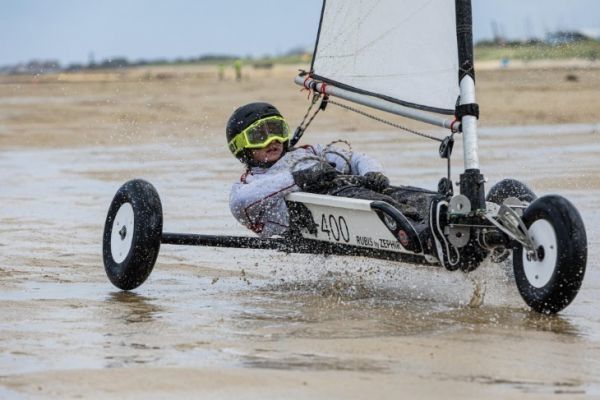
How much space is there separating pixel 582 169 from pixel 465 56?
7.14 metres

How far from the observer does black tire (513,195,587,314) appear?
5922 millimetres

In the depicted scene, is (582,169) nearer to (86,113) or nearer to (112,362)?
(112,362)

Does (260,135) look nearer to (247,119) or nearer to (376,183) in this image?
(247,119)

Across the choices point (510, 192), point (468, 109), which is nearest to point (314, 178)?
point (468, 109)

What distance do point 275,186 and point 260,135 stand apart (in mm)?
481

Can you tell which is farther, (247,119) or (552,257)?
(247,119)

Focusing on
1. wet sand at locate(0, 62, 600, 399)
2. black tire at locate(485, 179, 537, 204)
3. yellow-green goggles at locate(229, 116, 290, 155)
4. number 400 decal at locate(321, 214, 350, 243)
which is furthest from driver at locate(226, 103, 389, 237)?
black tire at locate(485, 179, 537, 204)

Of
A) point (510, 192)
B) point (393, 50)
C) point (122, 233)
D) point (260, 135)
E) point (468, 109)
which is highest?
point (393, 50)

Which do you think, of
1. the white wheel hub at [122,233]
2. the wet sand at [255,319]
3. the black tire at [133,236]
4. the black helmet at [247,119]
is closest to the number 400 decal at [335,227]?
the wet sand at [255,319]

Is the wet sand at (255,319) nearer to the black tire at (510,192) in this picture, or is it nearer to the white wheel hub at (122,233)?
the white wheel hub at (122,233)

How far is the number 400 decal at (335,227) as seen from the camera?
7090 mm

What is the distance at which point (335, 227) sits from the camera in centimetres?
717

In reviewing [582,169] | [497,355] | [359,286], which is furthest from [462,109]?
[582,169]

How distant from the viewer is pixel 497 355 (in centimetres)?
538
